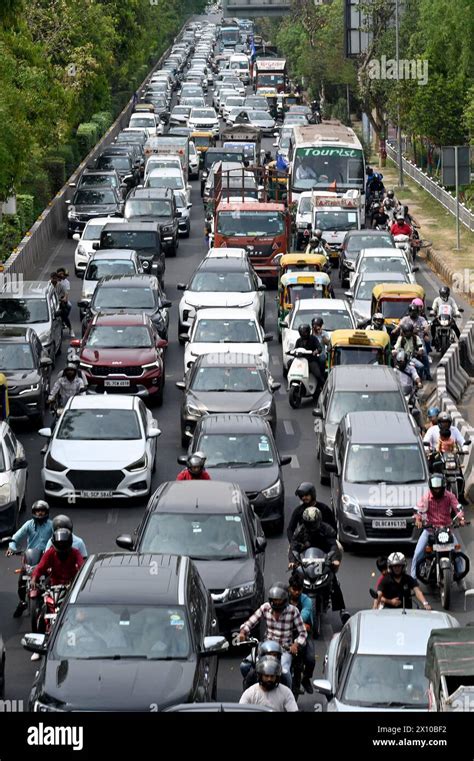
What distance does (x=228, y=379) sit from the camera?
87.4 ft

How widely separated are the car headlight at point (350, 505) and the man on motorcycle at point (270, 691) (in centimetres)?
816

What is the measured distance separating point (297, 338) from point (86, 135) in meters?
38.8

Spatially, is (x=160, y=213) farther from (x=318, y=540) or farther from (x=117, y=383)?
(x=318, y=540)

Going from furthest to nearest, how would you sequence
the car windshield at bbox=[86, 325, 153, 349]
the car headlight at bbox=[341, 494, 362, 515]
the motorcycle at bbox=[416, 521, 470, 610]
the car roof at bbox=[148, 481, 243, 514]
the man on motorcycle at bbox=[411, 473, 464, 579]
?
the car windshield at bbox=[86, 325, 153, 349]
the car headlight at bbox=[341, 494, 362, 515]
the man on motorcycle at bbox=[411, 473, 464, 579]
the motorcycle at bbox=[416, 521, 470, 610]
the car roof at bbox=[148, 481, 243, 514]

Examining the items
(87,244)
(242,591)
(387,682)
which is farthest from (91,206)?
(387,682)

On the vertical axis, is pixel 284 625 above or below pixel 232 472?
above

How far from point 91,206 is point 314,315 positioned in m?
18.8

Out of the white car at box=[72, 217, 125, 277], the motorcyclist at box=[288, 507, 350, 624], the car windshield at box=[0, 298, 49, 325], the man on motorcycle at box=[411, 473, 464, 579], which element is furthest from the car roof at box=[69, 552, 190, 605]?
the white car at box=[72, 217, 125, 277]

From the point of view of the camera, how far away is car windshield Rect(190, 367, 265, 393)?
26500mm

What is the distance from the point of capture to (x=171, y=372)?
32.3 metres

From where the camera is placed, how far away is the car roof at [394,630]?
14523 millimetres

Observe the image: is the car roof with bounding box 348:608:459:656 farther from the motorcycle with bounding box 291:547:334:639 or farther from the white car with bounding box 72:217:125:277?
the white car with bounding box 72:217:125:277

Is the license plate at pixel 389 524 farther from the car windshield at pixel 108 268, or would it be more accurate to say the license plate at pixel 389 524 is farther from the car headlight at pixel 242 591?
the car windshield at pixel 108 268

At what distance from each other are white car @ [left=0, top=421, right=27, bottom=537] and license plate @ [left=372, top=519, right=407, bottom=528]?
4270mm
